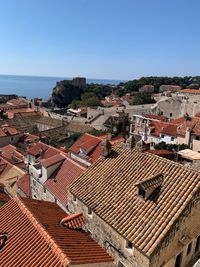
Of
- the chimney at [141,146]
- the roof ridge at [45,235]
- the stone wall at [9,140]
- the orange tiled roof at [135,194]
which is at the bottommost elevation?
the stone wall at [9,140]

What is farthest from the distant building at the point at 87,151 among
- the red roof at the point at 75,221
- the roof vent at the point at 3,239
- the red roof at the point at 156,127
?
the roof vent at the point at 3,239

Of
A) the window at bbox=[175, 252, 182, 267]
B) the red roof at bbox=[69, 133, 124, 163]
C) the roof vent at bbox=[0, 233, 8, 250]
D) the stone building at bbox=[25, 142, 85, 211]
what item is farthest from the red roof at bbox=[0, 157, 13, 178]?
the window at bbox=[175, 252, 182, 267]

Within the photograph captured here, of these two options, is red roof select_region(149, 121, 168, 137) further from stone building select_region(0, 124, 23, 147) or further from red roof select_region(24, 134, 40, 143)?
stone building select_region(0, 124, 23, 147)

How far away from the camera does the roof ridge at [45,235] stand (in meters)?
10.9

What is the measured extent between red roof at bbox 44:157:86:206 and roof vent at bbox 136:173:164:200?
888 cm

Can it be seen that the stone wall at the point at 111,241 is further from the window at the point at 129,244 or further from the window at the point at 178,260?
the window at the point at 178,260

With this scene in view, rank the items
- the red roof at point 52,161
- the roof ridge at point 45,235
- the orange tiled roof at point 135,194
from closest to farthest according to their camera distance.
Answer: the roof ridge at point 45,235 < the orange tiled roof at point 135,194 < the red roof at point 52,161

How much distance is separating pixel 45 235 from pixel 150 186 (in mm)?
5300

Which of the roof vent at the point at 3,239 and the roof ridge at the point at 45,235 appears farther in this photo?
the roof vent at the point at 3,239

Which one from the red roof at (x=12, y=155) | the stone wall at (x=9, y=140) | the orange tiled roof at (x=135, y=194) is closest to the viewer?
the orange tiled roof at (x=135, y=194)

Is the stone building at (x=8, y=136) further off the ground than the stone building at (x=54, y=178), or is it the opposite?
the stone building at (x=54, y=178)

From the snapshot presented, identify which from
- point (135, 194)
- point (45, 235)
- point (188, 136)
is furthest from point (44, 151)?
point (135, 194)

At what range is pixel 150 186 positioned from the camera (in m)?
12.4

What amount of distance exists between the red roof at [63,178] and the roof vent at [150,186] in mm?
8883
